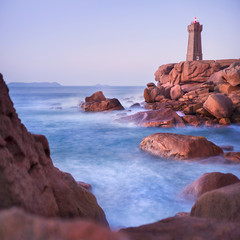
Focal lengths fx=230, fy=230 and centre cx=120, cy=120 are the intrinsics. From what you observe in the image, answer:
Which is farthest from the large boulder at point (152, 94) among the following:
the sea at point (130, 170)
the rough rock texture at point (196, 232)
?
the rough rock texture at point (196, 232)

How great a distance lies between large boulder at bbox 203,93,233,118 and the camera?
45.5ft

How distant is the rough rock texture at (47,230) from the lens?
995mm

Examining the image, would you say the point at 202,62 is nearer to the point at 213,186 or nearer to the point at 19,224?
the point at 213,186

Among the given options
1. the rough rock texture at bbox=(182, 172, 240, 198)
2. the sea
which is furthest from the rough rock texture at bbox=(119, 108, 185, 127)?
the rough rock texture at bbox=(182, 172, 240, 198)

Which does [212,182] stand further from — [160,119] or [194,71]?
[194,71]

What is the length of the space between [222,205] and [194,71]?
92.4 feet

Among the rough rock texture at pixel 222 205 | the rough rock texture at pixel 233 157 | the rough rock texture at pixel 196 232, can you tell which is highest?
the rough rock texture at pixel 196 232

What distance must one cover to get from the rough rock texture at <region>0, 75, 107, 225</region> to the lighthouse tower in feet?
135

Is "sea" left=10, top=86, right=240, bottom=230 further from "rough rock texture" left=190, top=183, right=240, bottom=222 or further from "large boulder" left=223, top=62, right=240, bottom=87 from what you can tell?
"large boulder" left=223, top=62, right=240, bottom=87

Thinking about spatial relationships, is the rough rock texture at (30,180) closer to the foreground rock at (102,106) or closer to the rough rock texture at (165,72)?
the foreground rock at (102,106)

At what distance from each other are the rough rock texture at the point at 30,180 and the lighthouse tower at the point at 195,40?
41.1 m

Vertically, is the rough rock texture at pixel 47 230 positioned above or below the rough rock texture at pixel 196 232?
above

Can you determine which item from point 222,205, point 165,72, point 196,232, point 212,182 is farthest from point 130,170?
point 165,72

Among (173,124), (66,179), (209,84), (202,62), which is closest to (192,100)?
(209,84)
